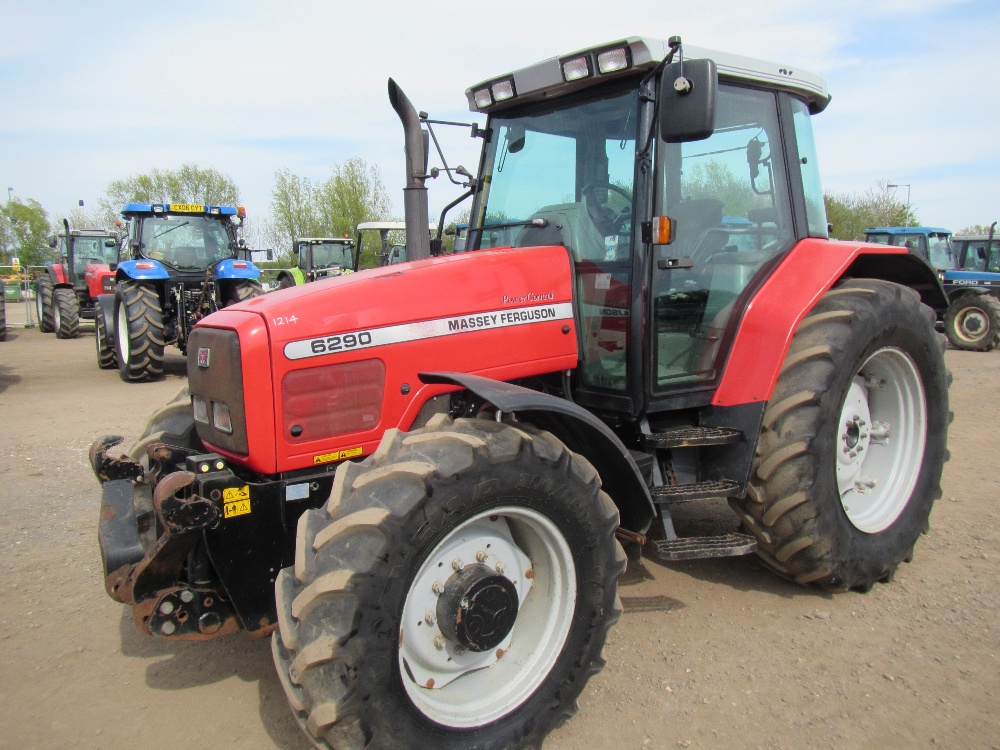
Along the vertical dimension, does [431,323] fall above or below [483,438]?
above

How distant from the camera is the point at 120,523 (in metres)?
2.78

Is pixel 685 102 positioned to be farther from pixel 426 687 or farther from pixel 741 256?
pixel 426 687

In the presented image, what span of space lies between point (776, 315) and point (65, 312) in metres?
16.5

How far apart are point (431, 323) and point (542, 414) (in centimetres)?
53

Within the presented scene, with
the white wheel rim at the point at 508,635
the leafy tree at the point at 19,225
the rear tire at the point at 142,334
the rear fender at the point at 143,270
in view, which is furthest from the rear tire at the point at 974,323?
the leafy tree at the point at 19,225

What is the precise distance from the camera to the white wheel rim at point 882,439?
378cm

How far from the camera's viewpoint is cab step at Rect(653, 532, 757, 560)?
301 cm

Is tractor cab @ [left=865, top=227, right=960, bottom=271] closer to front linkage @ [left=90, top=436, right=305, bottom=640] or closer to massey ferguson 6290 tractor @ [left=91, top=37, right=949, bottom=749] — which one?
massey ferguson 6290 tractor @ [left=91, top=37, right=949, bottom=749]

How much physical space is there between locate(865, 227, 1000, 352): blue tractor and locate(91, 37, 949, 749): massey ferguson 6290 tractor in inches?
399

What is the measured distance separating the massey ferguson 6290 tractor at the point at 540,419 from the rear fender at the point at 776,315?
0.04 ft

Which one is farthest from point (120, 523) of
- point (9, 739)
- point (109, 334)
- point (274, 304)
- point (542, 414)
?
point (109, 334)

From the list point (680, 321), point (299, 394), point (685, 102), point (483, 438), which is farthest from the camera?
point (680, 321)

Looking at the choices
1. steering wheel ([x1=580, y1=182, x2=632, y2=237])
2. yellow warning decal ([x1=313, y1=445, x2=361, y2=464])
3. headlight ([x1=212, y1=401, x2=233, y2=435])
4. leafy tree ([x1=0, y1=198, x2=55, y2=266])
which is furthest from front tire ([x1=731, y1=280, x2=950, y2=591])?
leafy tree ([x1=0, y1=198, x2=55, y2=266])

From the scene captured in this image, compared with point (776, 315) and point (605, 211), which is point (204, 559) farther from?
point (776, 315)
